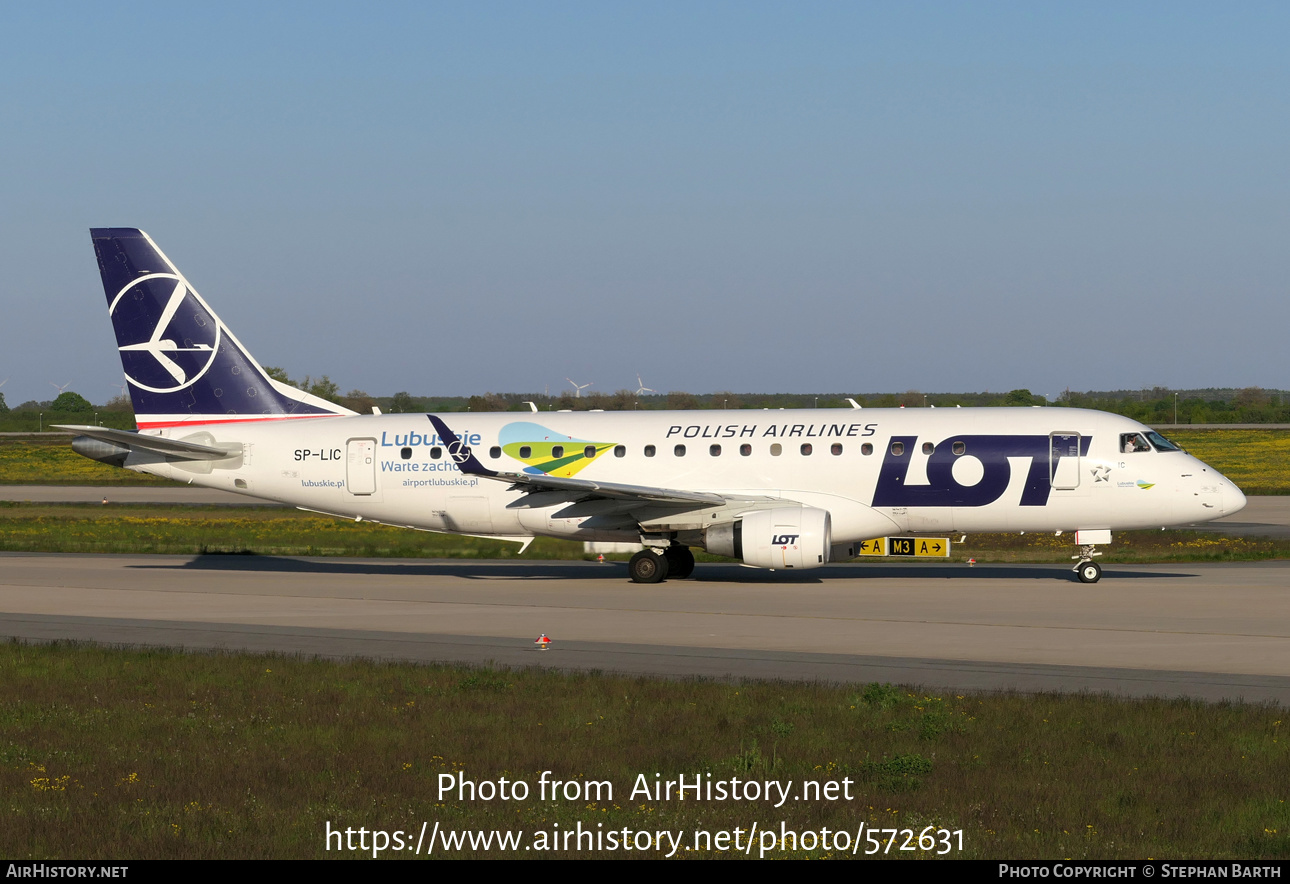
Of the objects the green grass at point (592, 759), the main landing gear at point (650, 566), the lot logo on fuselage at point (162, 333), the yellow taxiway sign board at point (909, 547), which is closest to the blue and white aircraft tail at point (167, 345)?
the lot logo on fuselage at point (162, 333)

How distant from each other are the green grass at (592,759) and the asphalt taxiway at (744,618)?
258 centimetres

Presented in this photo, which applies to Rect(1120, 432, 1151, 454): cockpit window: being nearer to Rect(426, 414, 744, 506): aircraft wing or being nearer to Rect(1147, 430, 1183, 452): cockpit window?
Rect(1147, 430, 1183, 452): cockpit window

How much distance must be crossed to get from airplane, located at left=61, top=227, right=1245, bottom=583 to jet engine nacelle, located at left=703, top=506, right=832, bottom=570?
0.12 ft

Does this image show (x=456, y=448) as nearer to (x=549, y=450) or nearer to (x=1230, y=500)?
(x=549, y=450)

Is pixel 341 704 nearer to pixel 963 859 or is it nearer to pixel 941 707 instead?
pixel 941 707

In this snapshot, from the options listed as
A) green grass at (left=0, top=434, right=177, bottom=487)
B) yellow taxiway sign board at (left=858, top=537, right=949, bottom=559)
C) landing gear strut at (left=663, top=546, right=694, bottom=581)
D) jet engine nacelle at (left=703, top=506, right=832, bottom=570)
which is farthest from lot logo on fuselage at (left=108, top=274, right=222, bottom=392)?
green grass at (left=0, top=434, right=177, bottom=487)

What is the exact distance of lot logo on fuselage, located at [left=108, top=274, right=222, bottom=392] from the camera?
3422 centimetres

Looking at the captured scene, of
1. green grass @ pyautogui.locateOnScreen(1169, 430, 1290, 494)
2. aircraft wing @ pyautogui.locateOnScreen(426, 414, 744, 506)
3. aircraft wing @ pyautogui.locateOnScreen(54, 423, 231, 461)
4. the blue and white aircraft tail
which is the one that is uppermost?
the blue and white aircraft tail

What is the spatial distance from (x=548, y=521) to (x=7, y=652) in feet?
48.3

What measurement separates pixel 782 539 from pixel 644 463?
4.72m

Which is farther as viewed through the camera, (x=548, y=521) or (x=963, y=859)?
(x=548, y=521)

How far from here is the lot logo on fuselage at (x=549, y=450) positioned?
32906 mm

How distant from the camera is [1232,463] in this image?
86.8 metres

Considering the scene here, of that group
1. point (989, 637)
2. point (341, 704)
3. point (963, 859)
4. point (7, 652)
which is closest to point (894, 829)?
point (963, 859)
